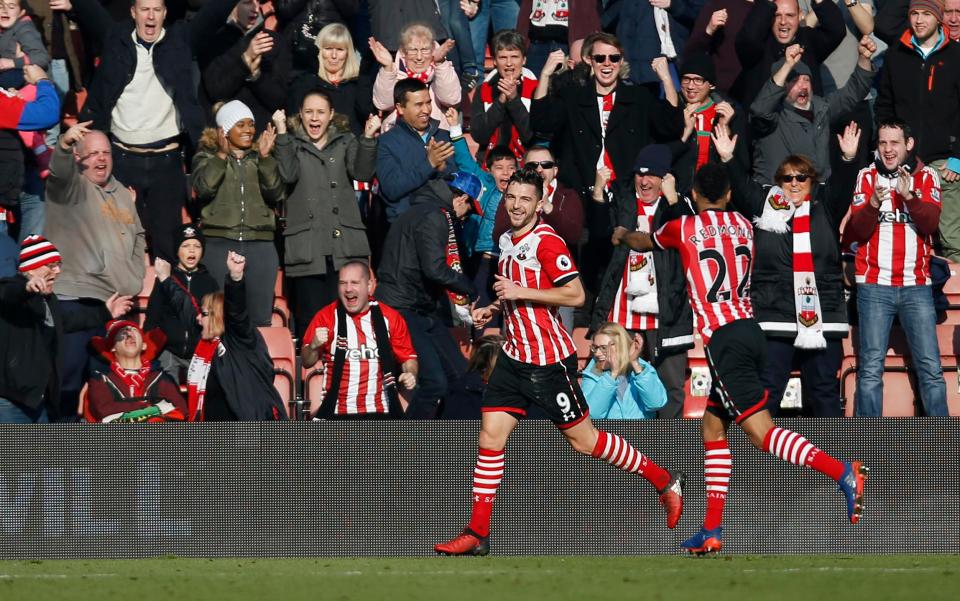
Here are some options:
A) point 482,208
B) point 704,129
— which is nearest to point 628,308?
point 482,208

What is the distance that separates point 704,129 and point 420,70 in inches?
87.5

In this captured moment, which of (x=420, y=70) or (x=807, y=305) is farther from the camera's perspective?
(x=420, y=70)

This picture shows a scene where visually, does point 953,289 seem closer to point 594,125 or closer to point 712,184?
point 594,125

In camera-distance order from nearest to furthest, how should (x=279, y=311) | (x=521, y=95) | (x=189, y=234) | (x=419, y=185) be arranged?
(x=189, y=234) < (x=419, y=185) < (x=279, y=311) < (x=521, y=95)

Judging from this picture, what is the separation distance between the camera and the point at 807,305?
1073cm

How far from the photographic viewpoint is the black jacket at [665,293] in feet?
35.7

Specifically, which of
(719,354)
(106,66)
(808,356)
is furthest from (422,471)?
(106,66)

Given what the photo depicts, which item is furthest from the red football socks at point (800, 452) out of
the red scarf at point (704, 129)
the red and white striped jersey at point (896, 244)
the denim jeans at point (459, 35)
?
the denim jeans at point (459, 35)

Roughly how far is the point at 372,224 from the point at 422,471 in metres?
3.38

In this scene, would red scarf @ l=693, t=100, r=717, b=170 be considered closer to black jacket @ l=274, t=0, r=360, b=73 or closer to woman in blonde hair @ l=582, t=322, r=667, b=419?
woman in blonde hair @ l=582, t=322, r=667, b=419

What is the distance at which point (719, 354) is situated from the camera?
8.62 m

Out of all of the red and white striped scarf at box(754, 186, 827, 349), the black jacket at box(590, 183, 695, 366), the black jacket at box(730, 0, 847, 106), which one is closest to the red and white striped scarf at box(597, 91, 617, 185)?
the black jacket at box(590, 183, 695, 366)

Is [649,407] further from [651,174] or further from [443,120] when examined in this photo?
[443,120]

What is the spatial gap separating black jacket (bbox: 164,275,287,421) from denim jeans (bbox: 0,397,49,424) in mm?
1109
